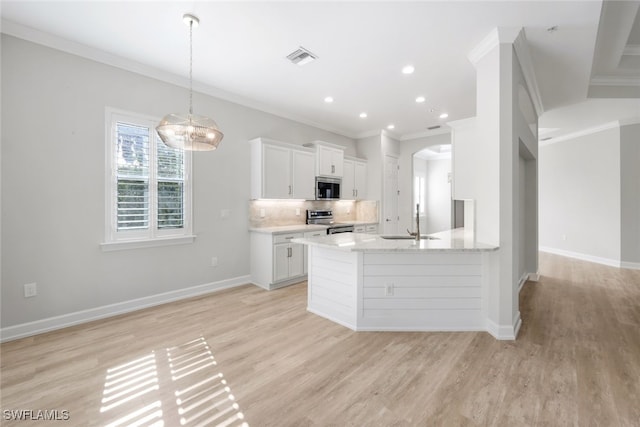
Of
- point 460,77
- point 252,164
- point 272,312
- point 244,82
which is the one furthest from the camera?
point 252,164

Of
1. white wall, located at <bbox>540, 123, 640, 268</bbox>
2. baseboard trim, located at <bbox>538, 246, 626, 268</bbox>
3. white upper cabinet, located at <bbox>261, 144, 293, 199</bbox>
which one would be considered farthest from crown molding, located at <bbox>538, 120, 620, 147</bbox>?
white upper cabinet, located at <bbox>261, 144, 293, 199</bbox>

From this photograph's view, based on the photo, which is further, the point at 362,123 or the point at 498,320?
the point at 362,123

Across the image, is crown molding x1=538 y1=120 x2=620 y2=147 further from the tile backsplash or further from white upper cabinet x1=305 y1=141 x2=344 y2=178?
white upper cabinet x1=305 y1=141 x2=344 y2=178

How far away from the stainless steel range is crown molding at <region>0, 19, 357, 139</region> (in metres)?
1.99

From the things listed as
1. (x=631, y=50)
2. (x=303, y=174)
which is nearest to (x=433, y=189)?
(x=303, y=174)

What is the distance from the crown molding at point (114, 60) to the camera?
8.91 ft

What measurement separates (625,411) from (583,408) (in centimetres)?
24

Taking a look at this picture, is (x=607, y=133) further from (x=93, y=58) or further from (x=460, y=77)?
(x=93, y=58)

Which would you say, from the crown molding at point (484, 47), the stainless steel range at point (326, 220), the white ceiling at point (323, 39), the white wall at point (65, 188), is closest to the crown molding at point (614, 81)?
the white ceiling at point (323, 39)

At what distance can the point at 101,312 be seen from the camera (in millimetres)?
3230

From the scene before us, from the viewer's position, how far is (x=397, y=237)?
3641 mm

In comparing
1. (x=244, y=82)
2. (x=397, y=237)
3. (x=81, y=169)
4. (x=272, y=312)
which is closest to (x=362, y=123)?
(x=244, y=82)

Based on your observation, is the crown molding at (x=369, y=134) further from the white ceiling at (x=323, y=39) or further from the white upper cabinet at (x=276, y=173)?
the white upper cabinet at (x=276, y=173)

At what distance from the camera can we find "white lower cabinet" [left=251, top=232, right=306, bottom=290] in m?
4.32
